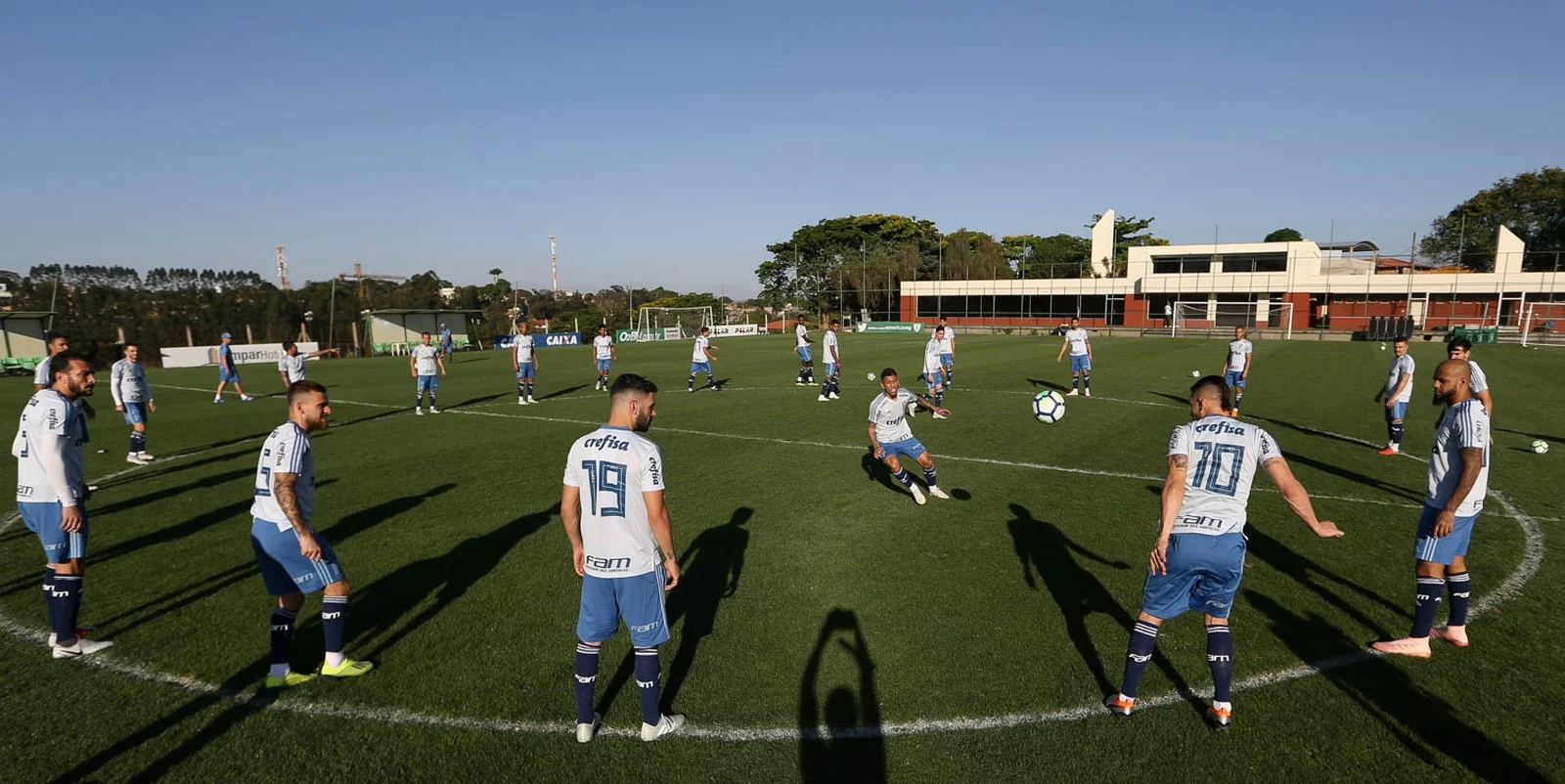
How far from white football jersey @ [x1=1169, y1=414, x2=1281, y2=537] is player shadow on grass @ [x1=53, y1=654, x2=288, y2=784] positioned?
6.43 meters

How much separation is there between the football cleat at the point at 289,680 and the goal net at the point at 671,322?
50.9 meters

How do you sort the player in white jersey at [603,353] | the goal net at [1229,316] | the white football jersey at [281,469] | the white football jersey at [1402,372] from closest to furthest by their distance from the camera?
the white football jersey at [281,469]
the white football jersey at [1402,372]
the player in white jersey at [603,353]
the goal net at [1229,316]

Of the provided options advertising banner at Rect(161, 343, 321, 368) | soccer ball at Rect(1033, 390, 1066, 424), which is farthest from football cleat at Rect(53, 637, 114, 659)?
advertising banner at Rect(161, 343, 321, 368)

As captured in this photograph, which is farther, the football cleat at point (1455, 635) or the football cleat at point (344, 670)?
the football cleat at point (1455, 635)

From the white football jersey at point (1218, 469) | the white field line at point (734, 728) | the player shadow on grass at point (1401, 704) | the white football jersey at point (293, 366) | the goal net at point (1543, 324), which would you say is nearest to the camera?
the player shadow on grass at point (1401, 704)

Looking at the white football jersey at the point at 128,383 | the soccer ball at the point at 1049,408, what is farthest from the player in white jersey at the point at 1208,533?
the white football jersey at the point at 128,383

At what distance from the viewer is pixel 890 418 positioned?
950 cm

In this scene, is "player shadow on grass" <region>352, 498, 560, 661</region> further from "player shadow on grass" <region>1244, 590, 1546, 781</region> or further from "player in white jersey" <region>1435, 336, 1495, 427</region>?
"player in white jersey" <region>1435, 336, 1495, 427</region>

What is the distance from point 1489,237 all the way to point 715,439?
90634 mm

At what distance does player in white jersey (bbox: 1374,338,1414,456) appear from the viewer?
39.4ft

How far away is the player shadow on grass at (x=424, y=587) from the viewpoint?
603cm

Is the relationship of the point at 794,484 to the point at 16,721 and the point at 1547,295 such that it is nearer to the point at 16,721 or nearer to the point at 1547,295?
the point at 16,721

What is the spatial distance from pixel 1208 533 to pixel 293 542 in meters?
6.16

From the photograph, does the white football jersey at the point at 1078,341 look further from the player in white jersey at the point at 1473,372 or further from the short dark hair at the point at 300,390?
the short dark hair at the point at 300,390
